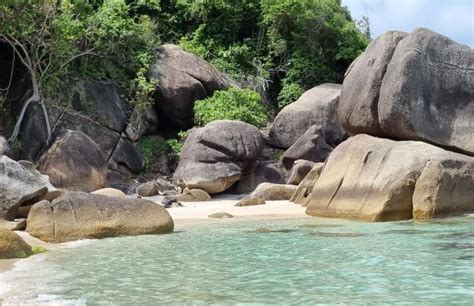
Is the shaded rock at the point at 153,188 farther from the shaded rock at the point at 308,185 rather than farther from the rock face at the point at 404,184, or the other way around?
the rock face at the point at 404,184

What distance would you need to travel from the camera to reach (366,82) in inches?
516

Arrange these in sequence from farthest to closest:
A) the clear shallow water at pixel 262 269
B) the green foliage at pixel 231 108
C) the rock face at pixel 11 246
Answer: the green foliage at pixel 231 108 < the rock face at pixel 11 246 < the clear shallow water at pixel 262 269

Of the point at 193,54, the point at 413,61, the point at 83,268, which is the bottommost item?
the point at 83,268

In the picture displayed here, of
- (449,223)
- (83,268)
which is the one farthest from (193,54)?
(83,268)

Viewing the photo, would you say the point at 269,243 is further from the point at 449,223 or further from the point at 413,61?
the point at 413,61

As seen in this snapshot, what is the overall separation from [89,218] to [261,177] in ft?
29.8

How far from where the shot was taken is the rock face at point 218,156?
17.0 metres

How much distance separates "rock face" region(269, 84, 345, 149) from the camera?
20109mm

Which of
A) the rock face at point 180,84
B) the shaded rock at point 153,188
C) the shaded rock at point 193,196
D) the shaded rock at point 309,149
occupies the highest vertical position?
the rock face at point 180,84

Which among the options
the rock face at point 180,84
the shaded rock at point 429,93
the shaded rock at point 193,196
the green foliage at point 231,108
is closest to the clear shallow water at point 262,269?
the shaded rock at point 429,93

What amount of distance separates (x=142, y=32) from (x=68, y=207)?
13.3 meters

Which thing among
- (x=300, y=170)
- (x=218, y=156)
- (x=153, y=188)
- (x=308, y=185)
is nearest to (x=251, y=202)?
(x=308, y=185)

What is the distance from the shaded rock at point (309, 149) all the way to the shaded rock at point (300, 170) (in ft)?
4.10

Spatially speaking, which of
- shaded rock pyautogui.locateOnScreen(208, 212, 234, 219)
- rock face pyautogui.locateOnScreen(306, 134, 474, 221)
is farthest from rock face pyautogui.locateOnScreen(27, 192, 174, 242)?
rock face pyautogui.locateOnScreen(306, 134, 474, 221)
